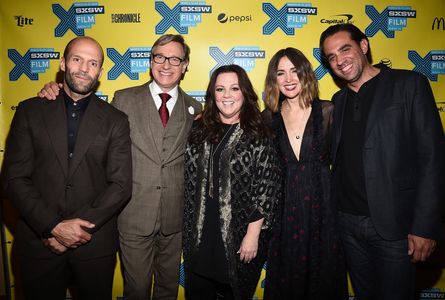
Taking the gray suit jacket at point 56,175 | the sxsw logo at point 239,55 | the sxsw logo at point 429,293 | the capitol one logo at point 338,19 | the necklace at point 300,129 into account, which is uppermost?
the capitol one logo at point 338,19

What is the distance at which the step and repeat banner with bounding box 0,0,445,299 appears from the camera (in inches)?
118

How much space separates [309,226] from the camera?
2.14m

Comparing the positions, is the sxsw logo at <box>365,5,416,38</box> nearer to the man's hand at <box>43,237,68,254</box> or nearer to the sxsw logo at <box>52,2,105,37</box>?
the sxsw logo at <box>52,2,105,37</box>

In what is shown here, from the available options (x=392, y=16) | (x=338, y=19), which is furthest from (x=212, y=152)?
(x=392, y=16)

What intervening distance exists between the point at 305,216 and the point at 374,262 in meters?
0.59

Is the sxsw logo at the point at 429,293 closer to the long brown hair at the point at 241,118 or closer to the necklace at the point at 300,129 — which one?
the necklace at the point at 300,129

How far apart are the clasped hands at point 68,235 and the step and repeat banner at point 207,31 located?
175 cm

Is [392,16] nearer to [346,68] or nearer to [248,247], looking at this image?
[346,68]

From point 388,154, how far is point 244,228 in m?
1.12

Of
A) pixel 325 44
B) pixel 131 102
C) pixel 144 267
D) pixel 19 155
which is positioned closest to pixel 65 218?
pixel 19 155

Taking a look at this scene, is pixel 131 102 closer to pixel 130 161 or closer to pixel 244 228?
Answer: pixel 130 161

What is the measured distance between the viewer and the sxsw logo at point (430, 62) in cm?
301

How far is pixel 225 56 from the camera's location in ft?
9.95

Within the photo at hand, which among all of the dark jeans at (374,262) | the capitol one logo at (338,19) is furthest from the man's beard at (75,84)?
the capitol one logo at (338,19)
